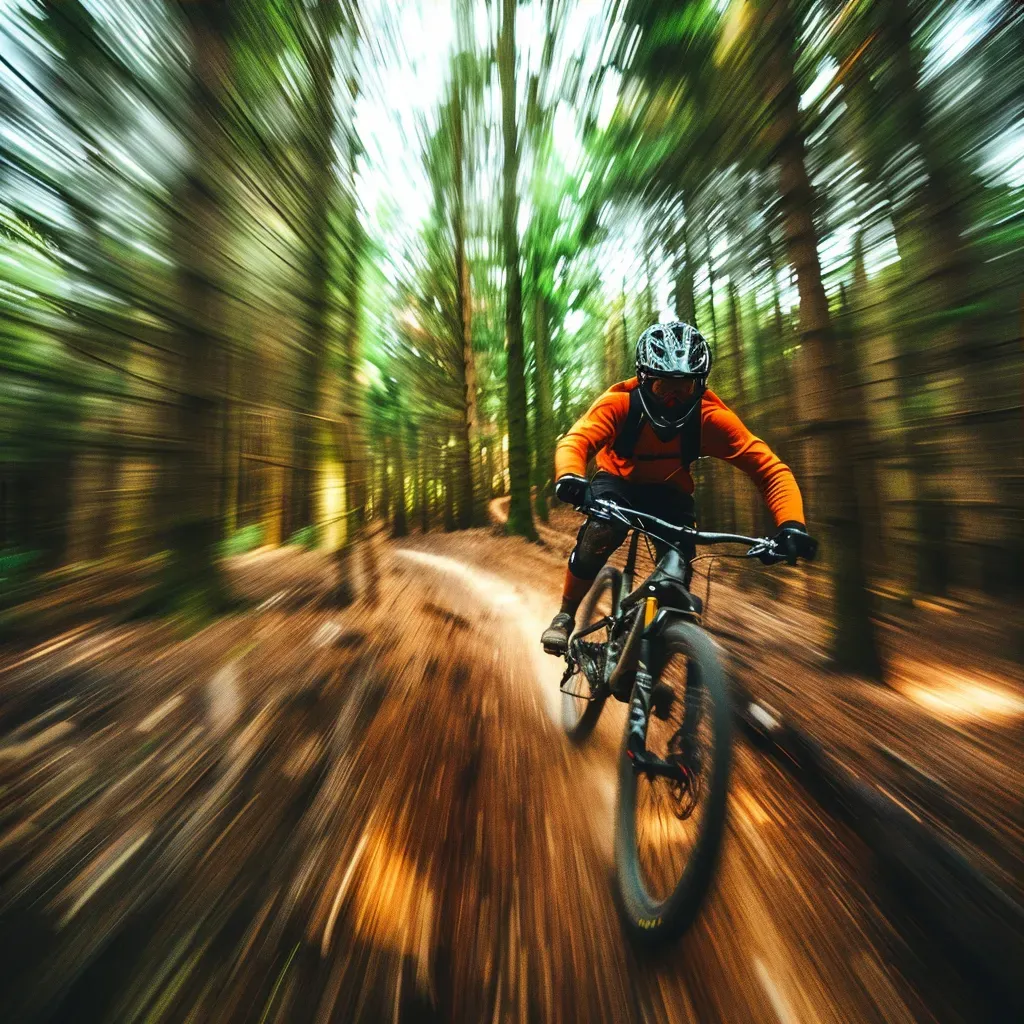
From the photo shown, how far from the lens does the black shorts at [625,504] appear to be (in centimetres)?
285

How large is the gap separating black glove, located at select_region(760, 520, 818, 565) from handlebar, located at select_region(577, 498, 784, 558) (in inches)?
0.4

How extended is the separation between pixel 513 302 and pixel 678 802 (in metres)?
11.8

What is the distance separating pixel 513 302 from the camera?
39.3 ft

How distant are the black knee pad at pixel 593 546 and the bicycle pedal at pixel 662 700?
101cm

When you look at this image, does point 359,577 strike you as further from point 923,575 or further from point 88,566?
point 923,575

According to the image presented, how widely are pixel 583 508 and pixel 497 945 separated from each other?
1.58 m

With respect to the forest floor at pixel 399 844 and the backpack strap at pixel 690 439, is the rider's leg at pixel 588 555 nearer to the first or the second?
the backpack strap at pixel 690 439

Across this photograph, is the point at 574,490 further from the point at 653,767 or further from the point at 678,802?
the point at 678,802

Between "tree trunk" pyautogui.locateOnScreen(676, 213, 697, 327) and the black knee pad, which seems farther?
"tree trunk" pyautogui.locateOnScreen(676, 213, 697, 327)

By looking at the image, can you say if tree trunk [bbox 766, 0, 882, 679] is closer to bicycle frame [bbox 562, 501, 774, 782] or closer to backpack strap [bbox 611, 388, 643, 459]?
backpack strap [bbox 611, 388, 643, 459]

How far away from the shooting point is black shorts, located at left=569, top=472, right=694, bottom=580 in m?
2.85

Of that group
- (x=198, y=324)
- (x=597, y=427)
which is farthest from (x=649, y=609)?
(x=198, y=324)

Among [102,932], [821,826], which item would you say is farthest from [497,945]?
[821,826]

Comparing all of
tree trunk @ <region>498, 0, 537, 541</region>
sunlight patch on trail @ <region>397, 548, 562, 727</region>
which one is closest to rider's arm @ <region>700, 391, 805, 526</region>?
sunlight patch on trail @ <region>397, 548, 562, 727</region>
